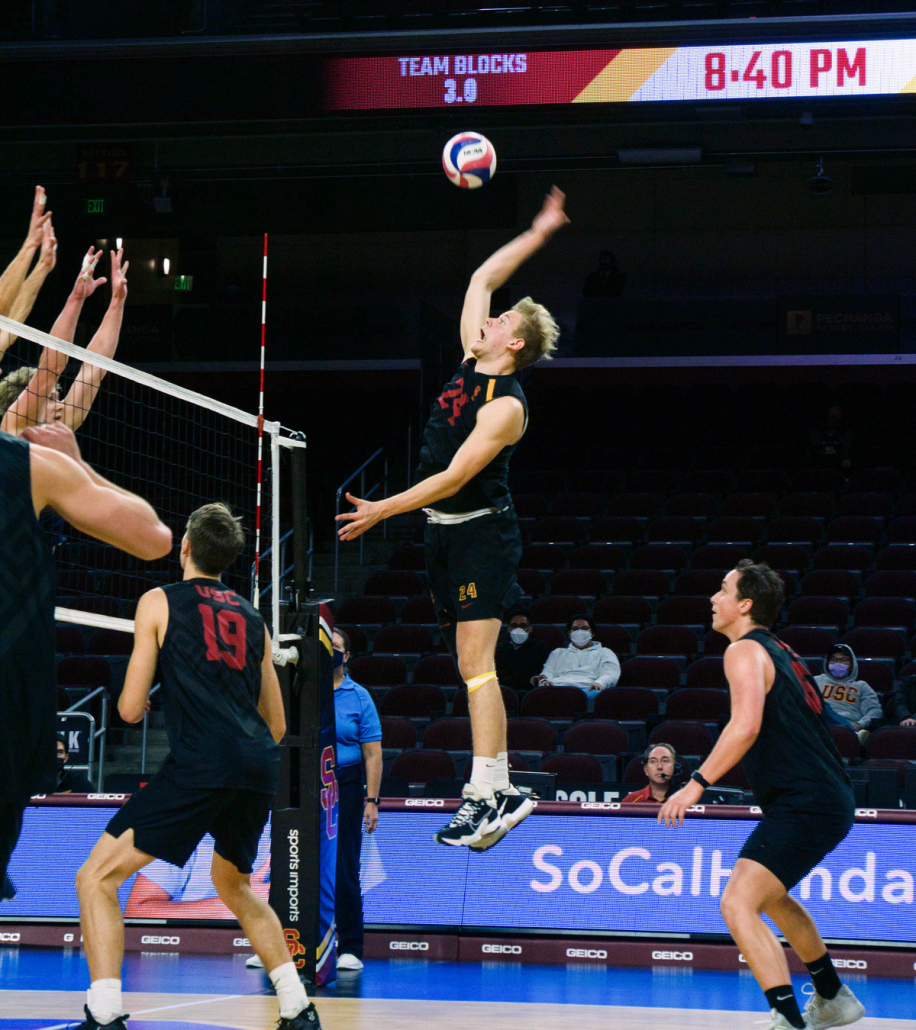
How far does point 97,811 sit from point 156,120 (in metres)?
6.24

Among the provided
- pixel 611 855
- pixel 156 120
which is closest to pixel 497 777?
pixel 611 855

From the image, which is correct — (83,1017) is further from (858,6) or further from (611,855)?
(858,6)

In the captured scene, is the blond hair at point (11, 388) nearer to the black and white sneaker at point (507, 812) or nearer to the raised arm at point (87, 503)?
the raised arm at point (87, 503)

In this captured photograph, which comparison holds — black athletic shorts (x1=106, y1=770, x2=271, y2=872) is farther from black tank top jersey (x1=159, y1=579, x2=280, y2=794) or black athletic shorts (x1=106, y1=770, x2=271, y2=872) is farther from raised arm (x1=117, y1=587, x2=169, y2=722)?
raised arm (x1=117, y1=587, x2=169, y2=722)

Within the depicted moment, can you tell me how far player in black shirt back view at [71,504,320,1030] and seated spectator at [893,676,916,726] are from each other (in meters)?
6.77

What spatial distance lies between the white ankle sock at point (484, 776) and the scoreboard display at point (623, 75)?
23.6 ft

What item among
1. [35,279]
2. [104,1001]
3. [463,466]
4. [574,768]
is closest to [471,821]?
[463,466]

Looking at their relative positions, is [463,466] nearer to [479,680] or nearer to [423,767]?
[479,680]

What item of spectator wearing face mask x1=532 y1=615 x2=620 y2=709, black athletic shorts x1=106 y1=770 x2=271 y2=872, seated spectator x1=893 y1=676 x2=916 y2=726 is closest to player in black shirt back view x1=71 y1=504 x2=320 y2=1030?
black athletic shorts x1=106 y1=770 x2=271 y2=872

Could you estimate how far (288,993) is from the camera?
5.09 m

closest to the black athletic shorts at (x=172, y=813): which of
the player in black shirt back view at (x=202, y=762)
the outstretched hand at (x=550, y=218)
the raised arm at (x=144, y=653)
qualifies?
the player in black shirt back view at (x=202, y=762)

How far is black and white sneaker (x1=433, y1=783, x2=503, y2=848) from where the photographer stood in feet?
16.3

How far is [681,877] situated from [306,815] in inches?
94.1

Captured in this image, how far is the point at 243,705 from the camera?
509 centimetres
